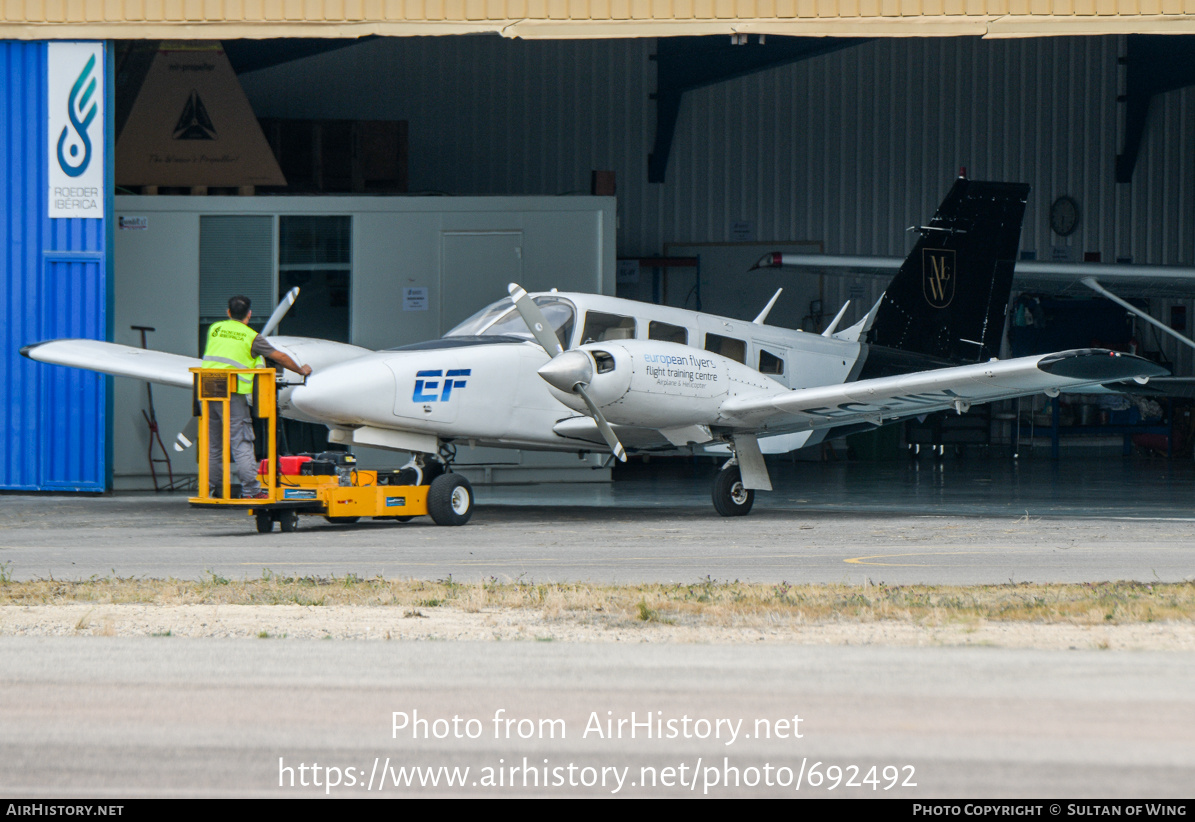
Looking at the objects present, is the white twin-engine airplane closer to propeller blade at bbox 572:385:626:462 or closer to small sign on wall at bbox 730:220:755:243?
propeller blade at bbox 572:385:626:462

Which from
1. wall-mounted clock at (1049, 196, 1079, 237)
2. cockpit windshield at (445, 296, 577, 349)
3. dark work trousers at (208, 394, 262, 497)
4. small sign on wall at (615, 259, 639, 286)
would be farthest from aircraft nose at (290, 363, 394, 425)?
wall-mounted clock at (1049, 196, 1079, 237)

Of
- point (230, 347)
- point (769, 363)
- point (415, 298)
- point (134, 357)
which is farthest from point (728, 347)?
point (134, 357)

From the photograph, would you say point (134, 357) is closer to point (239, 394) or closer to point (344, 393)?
point (239, 394)

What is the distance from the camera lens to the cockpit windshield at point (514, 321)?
1282 cm

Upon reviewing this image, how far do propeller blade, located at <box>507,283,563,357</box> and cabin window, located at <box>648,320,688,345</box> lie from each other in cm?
152

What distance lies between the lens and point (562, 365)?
11750 mm

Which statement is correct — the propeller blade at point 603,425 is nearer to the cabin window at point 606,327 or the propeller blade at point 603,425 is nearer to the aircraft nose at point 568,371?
the aircraft nose at point 568,371

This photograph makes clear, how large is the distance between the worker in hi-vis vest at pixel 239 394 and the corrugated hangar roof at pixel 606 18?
4.80 metres

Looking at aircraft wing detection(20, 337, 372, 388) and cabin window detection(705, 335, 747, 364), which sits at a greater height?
cabin window detection(705, 335, 747, 364)

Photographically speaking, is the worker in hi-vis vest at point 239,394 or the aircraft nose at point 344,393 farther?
the aircraft nose at point 344,393

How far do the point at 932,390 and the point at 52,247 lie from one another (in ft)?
34.7

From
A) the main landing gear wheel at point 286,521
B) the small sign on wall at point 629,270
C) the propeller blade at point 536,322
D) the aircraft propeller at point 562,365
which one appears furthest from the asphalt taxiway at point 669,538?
the small sign on wall at point 629,270

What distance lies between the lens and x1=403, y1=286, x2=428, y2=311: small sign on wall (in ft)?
56.6

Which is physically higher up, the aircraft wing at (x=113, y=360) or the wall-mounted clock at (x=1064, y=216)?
the wall-mounted clock at (x=1064, y=216)
